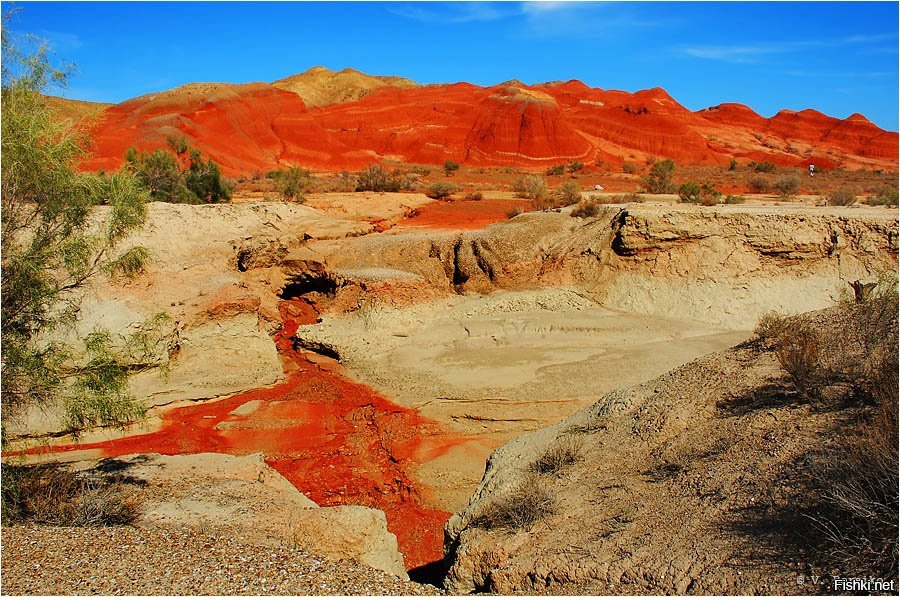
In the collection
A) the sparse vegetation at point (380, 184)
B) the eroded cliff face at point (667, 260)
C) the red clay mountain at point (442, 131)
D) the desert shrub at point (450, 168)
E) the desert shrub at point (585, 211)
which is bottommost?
the eroded cliff face at point (667, 260)

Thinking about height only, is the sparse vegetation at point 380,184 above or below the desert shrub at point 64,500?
above

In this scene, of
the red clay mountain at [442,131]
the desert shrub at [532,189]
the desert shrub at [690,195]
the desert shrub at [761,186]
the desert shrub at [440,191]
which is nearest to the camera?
the desert shrub at [690,195]

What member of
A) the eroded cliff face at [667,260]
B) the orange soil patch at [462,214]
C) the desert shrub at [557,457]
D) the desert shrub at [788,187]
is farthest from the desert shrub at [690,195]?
the desert shrub at [557,457]

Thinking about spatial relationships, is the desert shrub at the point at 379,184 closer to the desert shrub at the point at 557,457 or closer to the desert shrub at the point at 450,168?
the desert shrub at the point at 450,168

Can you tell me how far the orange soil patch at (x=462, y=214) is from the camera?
62.9ft

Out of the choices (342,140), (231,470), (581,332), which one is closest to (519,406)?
(581,332)

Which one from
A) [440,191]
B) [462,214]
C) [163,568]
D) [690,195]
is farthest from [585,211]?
[163,568]

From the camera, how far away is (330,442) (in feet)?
31.7

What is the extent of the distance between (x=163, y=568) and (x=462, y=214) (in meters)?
17.1

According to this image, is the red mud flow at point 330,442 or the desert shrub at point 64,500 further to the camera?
the red mud flow at point 330,442

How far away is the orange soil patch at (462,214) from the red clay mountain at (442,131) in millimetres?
23007

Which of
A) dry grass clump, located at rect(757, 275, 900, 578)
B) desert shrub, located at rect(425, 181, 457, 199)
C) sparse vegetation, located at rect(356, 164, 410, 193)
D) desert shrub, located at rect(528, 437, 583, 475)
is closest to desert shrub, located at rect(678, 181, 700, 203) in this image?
desert shrub, located at rect(425, 181, 457, 199)

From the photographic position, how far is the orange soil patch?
62.9 feet

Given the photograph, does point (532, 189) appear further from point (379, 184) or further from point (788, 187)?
point (788, 187)
